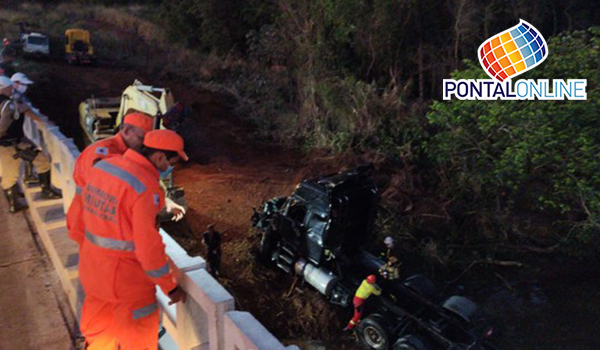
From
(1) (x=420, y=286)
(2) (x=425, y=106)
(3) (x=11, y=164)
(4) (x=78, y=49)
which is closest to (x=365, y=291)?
(1) (x=420, y=286)

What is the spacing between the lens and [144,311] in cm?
263

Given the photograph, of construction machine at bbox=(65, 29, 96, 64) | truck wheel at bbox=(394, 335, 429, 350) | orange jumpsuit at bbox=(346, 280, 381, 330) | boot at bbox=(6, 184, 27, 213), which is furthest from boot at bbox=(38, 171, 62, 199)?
construction machine at bbox=(65, 29, 96, 64)

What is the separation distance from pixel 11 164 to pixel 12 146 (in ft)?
0.62

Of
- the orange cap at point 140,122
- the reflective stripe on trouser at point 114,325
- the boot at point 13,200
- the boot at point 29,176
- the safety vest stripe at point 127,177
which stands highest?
the orange cap at point 140,122

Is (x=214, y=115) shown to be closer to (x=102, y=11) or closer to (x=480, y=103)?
(x=480, y=103)

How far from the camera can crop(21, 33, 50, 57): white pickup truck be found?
21.5 m

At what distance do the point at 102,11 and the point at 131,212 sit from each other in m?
34.5

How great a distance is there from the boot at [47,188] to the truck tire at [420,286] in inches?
177

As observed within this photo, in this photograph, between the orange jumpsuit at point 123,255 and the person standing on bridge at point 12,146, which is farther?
the person standing on bridge at point 12,146

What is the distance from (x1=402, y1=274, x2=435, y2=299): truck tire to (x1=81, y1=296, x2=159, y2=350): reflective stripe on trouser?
469cm

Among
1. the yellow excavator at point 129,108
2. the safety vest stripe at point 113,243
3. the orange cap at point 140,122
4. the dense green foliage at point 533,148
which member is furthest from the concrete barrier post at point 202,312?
the dense green foliage at point 533,148

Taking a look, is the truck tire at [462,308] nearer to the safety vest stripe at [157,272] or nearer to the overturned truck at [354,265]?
the overturned truck at [354,265]

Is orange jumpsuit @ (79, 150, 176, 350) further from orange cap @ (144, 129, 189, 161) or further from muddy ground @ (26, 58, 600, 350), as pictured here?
muddy ground @ (26, 58, 600, 350)

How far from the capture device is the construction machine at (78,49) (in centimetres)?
2133
